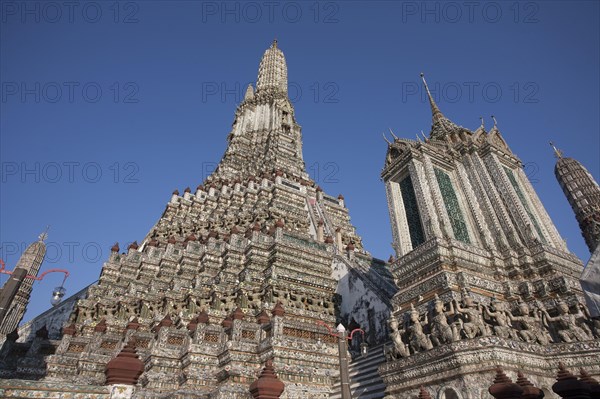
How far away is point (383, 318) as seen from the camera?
1315 centimetres

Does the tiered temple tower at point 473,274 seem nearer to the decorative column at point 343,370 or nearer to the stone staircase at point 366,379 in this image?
the stone staircase at point 366,379

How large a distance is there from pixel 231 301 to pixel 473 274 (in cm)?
888

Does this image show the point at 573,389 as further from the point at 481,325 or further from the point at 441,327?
the point at 441,327

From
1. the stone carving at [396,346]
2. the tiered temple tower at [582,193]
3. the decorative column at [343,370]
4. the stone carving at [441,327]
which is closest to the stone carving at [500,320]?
the stone carving at [441,327]

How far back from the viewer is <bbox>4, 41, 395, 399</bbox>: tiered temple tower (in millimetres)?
10953

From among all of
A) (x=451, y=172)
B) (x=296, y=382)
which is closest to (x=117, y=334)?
(x=296, y=382)

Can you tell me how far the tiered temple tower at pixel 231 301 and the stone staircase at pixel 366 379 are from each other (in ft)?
1.95

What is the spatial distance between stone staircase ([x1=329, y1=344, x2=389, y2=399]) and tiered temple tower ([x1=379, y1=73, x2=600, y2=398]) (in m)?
0.97

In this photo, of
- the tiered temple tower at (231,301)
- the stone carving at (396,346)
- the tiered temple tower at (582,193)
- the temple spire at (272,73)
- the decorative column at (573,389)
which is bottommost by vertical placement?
the decorative column at (573,389)

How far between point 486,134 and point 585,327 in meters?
8.60

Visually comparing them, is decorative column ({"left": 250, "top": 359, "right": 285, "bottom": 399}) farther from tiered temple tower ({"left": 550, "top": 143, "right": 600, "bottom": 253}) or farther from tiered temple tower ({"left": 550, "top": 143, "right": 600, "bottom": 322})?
tiered temple tower ({"left": 550, "top": 143, "right": 600, "bottom": 253})

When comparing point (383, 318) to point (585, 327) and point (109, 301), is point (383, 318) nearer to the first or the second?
point (585, 327)

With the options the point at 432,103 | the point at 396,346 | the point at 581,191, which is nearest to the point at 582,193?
the point at 581,191

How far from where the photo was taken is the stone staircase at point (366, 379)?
9.27m
